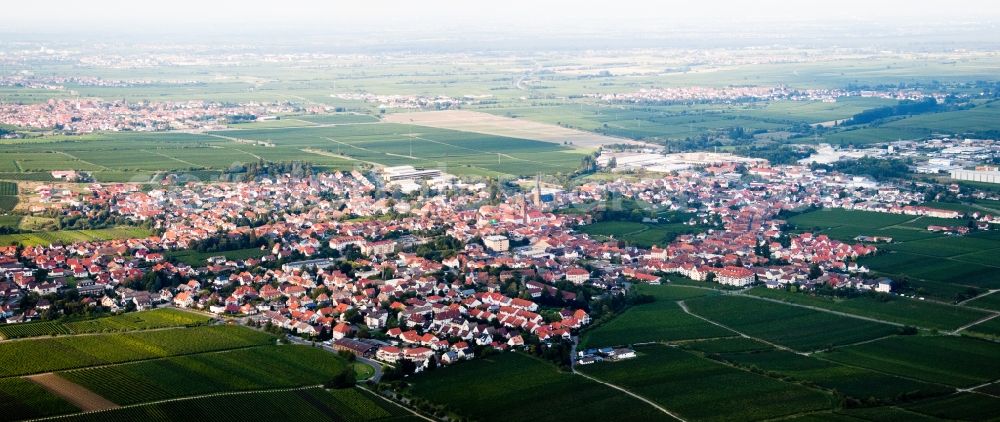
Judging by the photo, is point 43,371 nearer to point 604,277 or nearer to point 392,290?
point 392,290

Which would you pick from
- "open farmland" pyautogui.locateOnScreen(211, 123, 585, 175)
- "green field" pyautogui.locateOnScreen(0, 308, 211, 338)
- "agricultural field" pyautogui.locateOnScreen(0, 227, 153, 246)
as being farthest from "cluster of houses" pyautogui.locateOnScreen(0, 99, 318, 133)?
"green field" pyautogui.locateOnScreen(0, 308, 211, 338)

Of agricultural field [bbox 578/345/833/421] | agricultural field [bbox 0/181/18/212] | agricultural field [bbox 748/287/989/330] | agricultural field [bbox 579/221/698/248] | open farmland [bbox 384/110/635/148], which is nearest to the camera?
agricultural field [bbox 578/345/833/421]

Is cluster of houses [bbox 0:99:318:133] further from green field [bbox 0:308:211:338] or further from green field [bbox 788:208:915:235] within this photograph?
green field [bbox 0:308:211:338]

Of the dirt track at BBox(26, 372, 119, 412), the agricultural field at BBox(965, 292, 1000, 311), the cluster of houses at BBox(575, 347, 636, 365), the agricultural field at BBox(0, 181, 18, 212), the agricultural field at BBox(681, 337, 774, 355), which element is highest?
the dirt track at BBox(26, 372, 119, 412)

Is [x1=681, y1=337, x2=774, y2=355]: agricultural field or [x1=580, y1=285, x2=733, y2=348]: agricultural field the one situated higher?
[x1=681, y1=337, x2=774, y2=355]: agricultural field

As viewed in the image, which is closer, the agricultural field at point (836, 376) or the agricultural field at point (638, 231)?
the agricultural field at point (836, 376)

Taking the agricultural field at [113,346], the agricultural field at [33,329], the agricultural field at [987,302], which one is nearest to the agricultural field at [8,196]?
the agricultural field at [33,329]

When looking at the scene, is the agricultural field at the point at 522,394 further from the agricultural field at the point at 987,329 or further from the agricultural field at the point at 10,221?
the agricultural field at the point at 10,221
